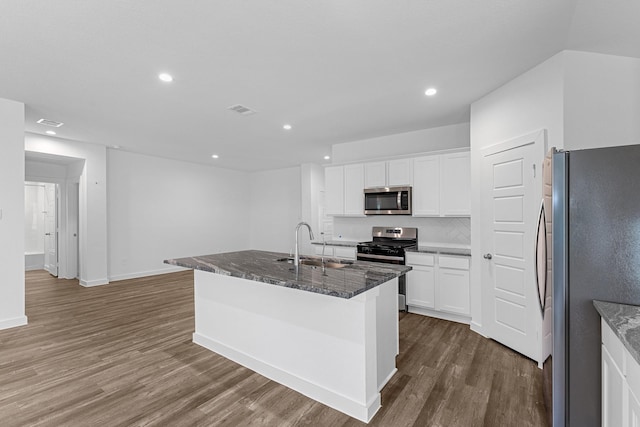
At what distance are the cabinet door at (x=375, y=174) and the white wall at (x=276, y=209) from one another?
10.5ft

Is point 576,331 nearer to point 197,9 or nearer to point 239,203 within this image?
point 197,9

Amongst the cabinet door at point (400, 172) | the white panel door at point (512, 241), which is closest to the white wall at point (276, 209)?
the cabinet door at point (400, 172)

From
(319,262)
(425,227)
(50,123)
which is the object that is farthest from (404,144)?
(50,123)

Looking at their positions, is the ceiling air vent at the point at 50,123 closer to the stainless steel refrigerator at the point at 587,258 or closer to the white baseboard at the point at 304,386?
the white baseboard at the point at 304,386

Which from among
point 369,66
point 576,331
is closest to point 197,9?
point 369,66

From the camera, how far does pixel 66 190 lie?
643 cm

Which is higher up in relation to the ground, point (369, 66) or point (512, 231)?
point (369, 66)

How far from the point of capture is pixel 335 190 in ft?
17.9

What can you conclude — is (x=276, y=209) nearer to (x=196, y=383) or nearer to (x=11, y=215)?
(x=11, y=215)

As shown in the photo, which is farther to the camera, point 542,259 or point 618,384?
point 542,259

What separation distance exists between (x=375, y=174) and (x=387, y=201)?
51 cm

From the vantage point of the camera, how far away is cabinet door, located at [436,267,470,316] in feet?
12.4

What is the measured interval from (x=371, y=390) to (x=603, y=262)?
5.15 feet

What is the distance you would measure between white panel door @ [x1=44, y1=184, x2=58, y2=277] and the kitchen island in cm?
598
